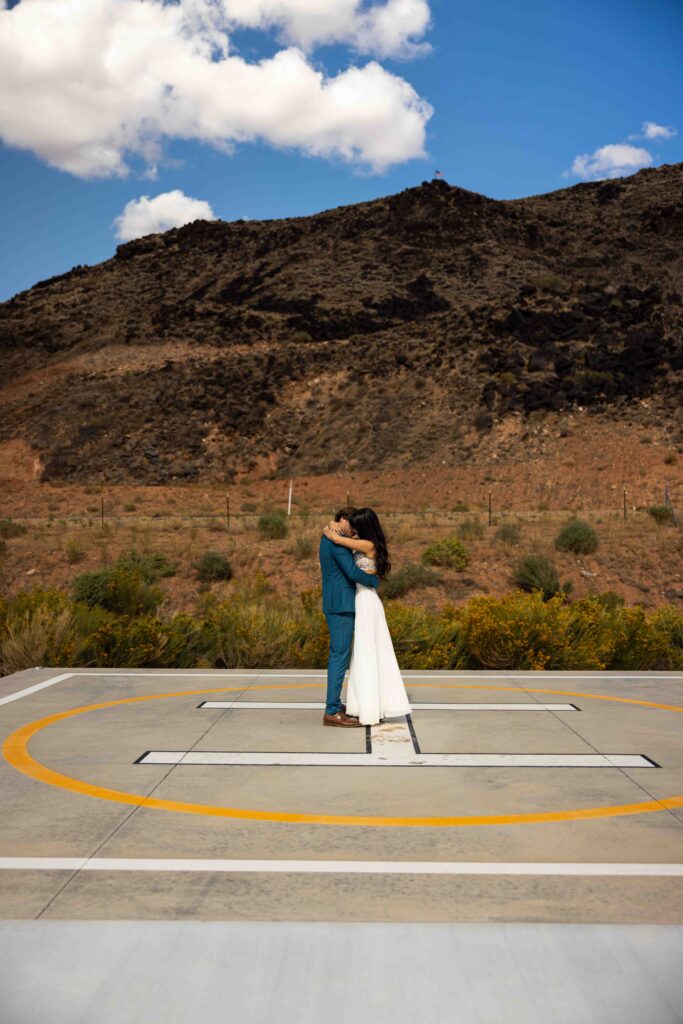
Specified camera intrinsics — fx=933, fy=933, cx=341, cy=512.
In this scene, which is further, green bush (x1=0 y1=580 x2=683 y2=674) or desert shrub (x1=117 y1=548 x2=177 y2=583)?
desert shrub (x1=117 y1=548 x2=177 y2=583)

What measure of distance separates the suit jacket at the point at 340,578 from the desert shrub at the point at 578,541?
72.7ft

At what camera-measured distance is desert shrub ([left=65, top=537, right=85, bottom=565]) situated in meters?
28.7

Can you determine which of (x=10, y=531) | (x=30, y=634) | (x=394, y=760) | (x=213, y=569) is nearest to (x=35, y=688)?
(x=30, y=634)

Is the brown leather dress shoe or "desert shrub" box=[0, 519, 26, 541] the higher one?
the brown leather dress shoe

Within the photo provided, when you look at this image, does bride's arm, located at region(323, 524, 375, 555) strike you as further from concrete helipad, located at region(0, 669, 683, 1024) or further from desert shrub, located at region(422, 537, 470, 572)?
desert shrub, located at region(422, 537, 470, 572)

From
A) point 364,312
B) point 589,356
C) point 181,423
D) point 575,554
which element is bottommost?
point 575,554

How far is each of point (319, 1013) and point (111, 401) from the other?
62.0 m

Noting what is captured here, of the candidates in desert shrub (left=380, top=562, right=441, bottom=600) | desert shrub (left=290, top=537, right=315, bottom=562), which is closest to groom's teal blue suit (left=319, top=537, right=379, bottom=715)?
desert shrub (left=380, top=562, right=441, bottom=600)

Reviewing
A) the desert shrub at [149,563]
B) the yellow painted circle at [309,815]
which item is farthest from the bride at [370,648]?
the desert shrub at [149,563]

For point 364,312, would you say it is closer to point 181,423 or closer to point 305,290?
point 305,290

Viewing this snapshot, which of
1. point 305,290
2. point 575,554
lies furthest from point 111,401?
point 575,554

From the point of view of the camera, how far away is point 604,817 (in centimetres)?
524

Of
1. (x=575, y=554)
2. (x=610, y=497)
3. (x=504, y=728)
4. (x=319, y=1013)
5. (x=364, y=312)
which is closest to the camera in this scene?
(x=319, y=1013)

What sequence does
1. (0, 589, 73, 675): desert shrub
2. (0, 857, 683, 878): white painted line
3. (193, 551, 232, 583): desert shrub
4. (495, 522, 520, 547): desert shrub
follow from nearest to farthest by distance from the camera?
(0, 857, 683, 878): white painted line
(0, 589, 73, 675): desert shrub
(193, 551, 232, 583): desert shrub
(495, 522, 520, 547): desert shrub
